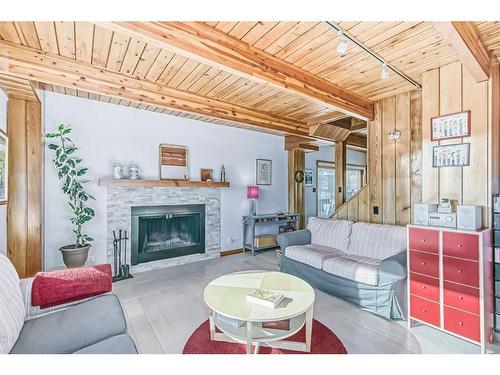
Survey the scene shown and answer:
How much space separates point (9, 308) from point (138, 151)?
283 centimetres

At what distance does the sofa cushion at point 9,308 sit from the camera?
124cm

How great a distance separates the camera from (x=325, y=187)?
7.36 m

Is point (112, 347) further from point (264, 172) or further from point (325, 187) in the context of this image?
point (325, 187)

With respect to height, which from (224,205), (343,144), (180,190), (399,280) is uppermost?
(343,144)

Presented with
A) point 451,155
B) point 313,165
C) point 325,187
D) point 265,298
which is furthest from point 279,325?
point 325,187

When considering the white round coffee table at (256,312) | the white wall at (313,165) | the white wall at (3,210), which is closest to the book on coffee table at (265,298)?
the white round coffee table at (256,312)

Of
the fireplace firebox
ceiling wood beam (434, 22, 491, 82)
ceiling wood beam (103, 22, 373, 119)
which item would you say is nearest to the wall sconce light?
ceiling wood beam (103, 22, 373, 119)

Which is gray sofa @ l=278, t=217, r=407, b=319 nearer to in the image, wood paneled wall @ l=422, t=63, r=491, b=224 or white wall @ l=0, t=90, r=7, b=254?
wood paneled wall @ l=422, t=63, r=491, b=224

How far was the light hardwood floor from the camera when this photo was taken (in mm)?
1974

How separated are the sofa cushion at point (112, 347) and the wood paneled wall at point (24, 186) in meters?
2.14

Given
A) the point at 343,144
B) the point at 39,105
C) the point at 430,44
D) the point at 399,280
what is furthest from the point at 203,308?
the point at 343,144

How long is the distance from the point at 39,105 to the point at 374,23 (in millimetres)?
3497
